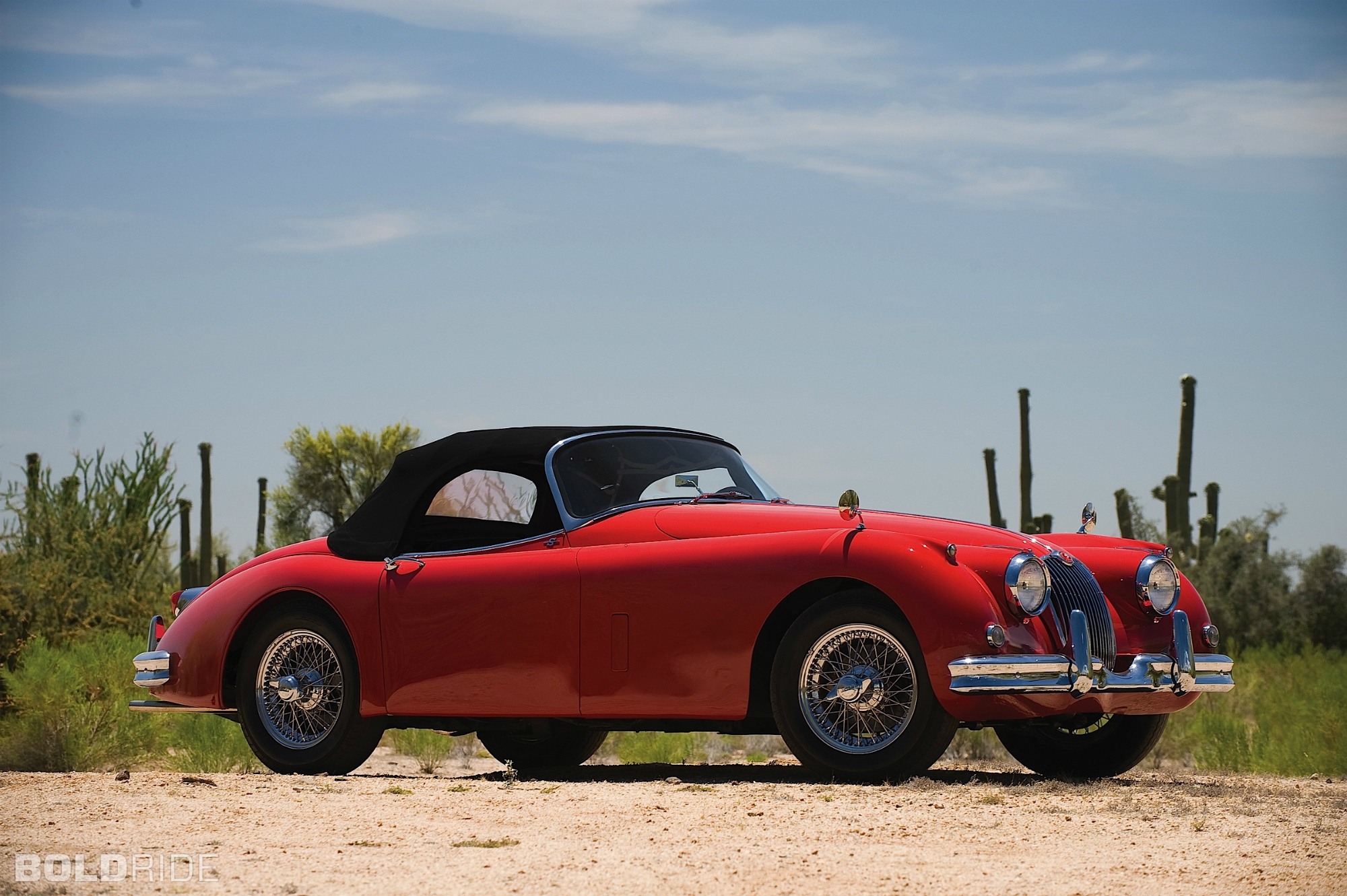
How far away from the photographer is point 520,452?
8258 mm

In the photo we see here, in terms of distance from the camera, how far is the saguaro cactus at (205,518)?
108 ft

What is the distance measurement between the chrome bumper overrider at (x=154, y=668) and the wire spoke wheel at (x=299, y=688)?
718mm

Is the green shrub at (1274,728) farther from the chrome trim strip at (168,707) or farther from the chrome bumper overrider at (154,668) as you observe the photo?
the chrome bumper overrider at (154,668)

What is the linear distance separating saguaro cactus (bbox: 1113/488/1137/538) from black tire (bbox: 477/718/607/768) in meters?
18.8

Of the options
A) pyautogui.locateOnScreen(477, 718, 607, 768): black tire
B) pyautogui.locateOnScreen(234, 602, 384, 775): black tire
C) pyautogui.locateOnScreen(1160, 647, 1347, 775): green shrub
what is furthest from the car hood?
pyautogui.locateOnScreen(1160, 647, 1347, 775): green shrub

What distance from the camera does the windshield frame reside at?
7.79m

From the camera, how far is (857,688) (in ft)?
21.8

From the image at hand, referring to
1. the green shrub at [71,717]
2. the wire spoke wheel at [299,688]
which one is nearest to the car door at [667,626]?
the wire spoke wheel at [299,688]

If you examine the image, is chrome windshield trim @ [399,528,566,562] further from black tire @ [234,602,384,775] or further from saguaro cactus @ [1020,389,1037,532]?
saguaro cactus @ [1020,389,1037,532]

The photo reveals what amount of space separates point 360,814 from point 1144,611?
13.4 ft

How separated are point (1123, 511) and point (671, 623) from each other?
2138 cm

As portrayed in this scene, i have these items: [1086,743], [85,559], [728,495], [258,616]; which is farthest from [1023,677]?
[85,559]

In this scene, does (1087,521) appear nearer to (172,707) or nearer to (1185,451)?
(172,707)

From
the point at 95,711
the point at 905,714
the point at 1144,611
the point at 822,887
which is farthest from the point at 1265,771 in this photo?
the point at 95,711
